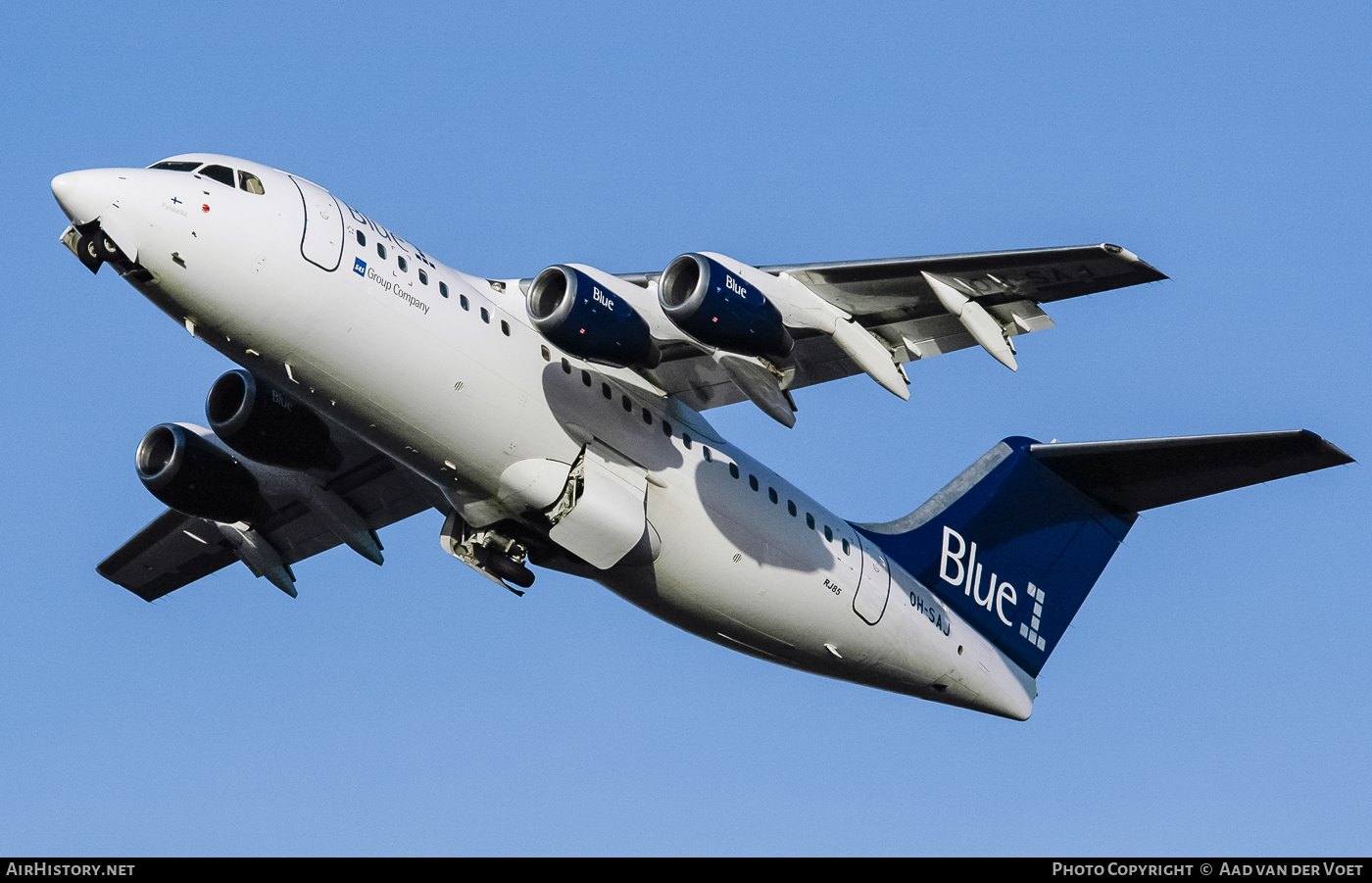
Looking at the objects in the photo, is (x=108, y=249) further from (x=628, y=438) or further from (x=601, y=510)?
(x=628, y=438)

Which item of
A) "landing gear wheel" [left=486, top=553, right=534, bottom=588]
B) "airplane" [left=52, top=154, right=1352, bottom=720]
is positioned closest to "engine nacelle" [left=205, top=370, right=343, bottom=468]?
"airplane" [left=52, top=154, right=1352, bottom=720]

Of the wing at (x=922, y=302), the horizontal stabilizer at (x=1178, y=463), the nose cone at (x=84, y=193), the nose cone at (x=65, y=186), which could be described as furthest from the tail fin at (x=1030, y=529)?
the nose cone at (x=65, y=186)

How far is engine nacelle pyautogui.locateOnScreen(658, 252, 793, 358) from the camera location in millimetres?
12141

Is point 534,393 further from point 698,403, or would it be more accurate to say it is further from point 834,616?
point 834,616

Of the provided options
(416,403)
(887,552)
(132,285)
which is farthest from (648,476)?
(132,285)

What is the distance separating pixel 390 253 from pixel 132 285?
1.79 metres

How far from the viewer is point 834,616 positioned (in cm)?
1458

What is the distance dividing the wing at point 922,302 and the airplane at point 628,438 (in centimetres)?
3

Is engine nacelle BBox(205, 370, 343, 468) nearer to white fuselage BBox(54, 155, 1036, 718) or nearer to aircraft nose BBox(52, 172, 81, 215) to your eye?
white fuselage BBox(54, 155, 1036, 718)

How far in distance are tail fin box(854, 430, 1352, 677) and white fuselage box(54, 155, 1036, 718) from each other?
60 centimetres

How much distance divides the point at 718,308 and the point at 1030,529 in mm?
5984
